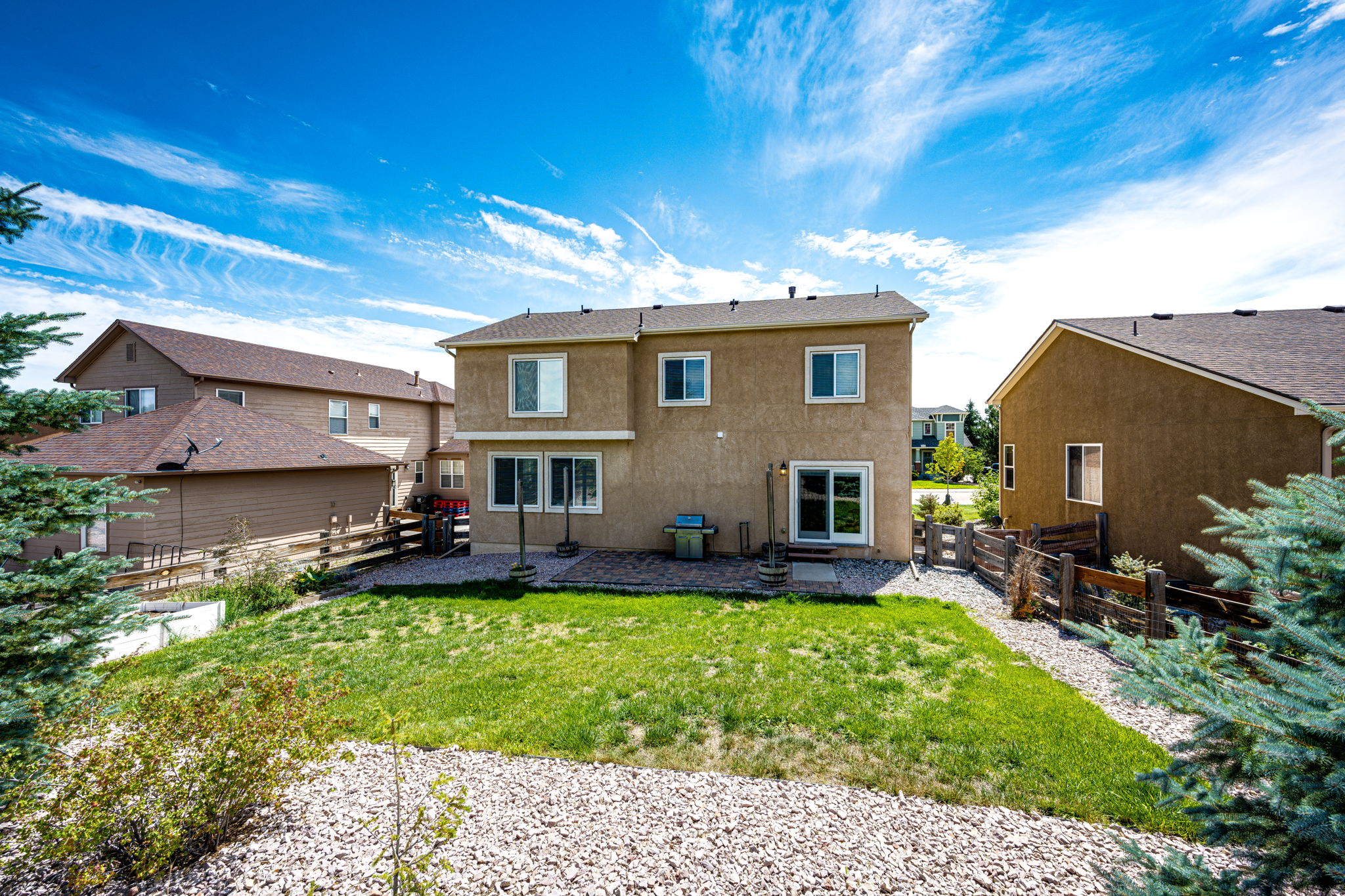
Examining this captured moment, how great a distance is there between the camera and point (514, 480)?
1429cm

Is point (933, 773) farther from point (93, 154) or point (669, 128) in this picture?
point (93, 154)

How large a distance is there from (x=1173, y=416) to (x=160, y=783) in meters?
16.1

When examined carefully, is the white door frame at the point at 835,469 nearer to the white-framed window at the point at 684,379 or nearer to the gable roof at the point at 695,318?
the white-framed window at the point at 684,379

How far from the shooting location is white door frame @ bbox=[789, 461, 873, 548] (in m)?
12.3

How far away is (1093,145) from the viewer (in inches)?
401

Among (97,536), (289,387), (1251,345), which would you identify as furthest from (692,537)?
(289,387)

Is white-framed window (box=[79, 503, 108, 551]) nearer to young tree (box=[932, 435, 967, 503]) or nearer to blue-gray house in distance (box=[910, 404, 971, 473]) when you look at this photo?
young tree (box=[932, 435, 967, 503])

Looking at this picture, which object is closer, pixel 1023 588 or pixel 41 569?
pixel 41 569

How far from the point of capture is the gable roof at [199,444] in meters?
12.7

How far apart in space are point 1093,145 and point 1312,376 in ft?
19.7

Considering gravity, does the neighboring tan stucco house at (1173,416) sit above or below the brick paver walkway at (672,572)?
above

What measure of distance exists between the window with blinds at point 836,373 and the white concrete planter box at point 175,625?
13.3m

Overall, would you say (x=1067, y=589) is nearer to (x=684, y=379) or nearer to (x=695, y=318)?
(x=684, y=379)

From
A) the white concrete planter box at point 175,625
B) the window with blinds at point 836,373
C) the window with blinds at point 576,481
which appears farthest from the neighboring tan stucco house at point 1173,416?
the white concrete planter box at point 175,625
